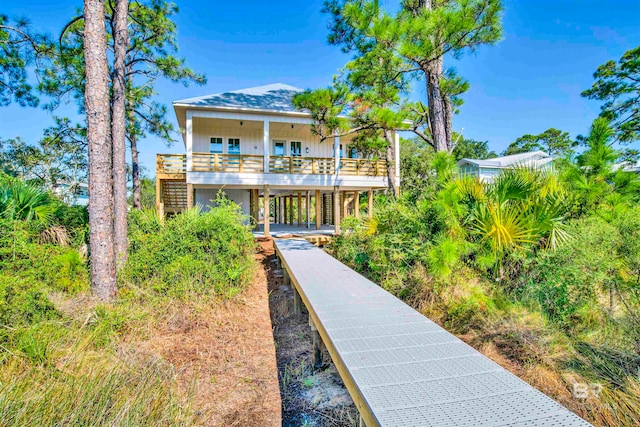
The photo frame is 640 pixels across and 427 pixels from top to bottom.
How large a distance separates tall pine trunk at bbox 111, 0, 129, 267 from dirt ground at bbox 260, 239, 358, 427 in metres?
3.54

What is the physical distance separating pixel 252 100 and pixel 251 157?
9.08 ft

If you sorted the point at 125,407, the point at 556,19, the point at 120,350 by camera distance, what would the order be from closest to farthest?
the point at 125,407 < the point at 120,350 < the point at 556,19

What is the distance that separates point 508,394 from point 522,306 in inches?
130

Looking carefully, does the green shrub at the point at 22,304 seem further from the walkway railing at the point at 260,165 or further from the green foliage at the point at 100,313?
the walkway railing at the point at 260,165

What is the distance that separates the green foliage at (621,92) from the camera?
1448 cm

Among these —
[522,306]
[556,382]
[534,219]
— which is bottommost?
[556,382]

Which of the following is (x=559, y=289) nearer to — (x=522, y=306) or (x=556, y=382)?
(x=522, y=306)

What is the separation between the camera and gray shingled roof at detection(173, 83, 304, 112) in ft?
40.7

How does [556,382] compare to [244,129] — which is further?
[244,129]

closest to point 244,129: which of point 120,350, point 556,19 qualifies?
point 120,350

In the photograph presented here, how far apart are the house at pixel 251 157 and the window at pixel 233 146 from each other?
0.05 metres

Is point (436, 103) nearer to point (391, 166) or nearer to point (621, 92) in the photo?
point (391, 166)

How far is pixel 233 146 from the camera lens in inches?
595

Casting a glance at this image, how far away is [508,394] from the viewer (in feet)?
6.84
